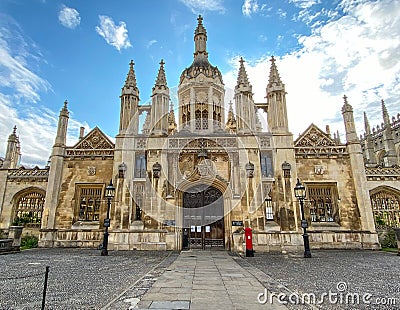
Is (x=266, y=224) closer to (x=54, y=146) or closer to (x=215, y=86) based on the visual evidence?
(x=215, y=86)

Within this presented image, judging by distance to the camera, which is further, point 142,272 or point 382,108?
point 382,108

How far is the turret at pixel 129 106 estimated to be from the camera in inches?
697

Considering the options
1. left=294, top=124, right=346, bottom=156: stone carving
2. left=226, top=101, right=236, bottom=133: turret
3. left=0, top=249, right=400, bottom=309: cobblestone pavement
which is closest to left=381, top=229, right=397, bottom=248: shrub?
left=294, top=124, right=346, bottom=156: stone carving

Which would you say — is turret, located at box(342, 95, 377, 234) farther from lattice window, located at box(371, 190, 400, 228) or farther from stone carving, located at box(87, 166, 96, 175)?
stone carving, located at box(87, 166, 96, 175)

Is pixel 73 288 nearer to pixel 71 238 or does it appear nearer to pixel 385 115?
pixel 71 238

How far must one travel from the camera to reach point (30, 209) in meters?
19.4

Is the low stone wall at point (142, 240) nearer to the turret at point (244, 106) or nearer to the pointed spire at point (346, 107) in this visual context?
the turret at point (244, 106)

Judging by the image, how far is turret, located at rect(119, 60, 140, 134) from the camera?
17.7 meters

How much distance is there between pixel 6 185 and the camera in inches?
754

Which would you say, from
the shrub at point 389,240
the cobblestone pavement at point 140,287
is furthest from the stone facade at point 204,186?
the cobblestone pavement at point 140,287

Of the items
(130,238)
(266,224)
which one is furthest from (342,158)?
(130,238)

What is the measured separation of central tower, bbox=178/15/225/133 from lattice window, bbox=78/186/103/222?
27.4ft

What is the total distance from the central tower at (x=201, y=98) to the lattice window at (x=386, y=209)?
43.3ft

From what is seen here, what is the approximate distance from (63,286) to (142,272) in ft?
7.97
